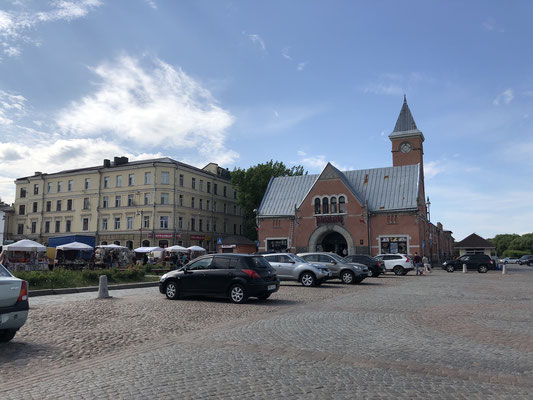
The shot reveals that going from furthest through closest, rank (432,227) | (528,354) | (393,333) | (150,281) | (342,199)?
1. (432,227)
2. (342,199)
3. (150,281)
4. (393,333)
5. (528,354)

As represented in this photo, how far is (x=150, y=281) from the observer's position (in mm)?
22750

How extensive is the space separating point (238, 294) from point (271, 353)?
699 cm

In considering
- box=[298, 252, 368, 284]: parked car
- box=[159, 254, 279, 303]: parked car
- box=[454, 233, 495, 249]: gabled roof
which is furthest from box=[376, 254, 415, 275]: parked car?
box=[454, 233, 495, 249]: gabled roof

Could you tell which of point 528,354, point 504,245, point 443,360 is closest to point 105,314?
point 443,360

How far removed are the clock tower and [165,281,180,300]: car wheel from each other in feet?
160

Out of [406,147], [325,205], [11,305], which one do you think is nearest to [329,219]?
[325,205]

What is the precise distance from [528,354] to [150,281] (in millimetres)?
18774

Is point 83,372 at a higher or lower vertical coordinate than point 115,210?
lower

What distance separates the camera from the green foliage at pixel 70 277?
1755 cm

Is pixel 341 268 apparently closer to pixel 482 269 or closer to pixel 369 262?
pixel 369 262

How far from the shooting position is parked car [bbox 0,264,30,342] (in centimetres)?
748

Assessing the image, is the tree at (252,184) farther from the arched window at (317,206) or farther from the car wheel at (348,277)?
the car wheel at (348,277)

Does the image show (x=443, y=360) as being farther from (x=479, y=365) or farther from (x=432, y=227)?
(x=432, y=227)

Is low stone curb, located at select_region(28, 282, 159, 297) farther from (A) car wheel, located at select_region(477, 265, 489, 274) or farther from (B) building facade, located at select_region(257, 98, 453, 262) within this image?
(B) building facade, located at select_region(257, 98, 453, 262)
